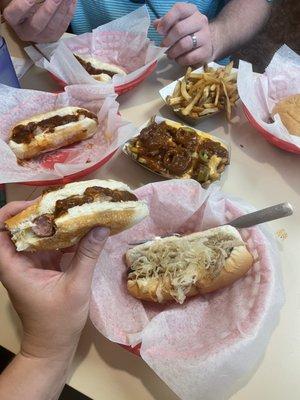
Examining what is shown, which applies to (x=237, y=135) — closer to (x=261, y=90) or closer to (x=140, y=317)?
(x=261, y=90)

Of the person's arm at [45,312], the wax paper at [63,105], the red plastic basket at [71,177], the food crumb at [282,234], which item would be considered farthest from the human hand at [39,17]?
the food crumb at [282,234]

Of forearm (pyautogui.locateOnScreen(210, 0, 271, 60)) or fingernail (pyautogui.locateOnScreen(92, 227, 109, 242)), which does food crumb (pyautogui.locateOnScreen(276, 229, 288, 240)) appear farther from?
forearm (pyautogui.locateOnScreen(210, 0, 271, 60))

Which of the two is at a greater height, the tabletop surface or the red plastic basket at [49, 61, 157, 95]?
the red plastic basket at [49, 61, 157, 95]

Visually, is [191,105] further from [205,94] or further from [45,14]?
[45,14]

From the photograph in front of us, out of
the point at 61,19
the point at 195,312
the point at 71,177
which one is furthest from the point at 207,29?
the point at 195,312

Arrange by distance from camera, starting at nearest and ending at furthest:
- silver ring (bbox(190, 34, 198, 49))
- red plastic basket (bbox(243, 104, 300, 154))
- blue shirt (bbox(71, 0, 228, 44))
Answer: red plastic basket (bbox(243, 104, 300, 154))
silver ring (bbox(190, 34, 198, 49))
blue shirt (bbox(71, 0, 228, 44))

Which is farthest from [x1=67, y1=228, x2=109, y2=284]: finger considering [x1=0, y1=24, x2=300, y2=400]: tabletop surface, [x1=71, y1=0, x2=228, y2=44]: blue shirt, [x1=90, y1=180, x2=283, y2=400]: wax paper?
[x1=71, y1=0, x2=228, y2=44]: blue shirt

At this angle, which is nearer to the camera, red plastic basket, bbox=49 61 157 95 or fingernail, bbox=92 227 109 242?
fingernail, bbox=92 227 109 242
